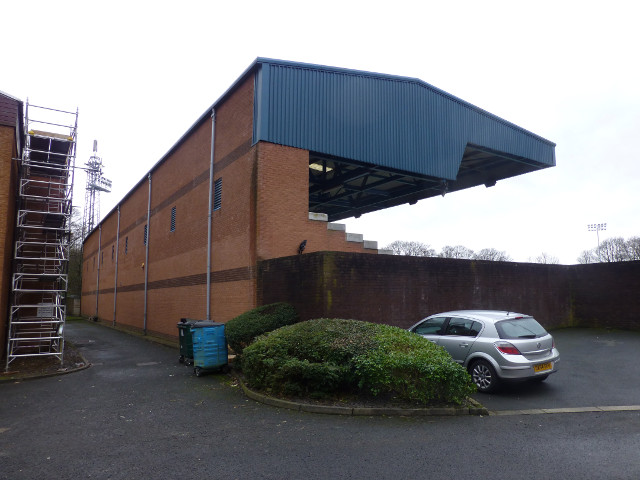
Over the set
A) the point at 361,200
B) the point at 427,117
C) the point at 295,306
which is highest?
the point at 427,117

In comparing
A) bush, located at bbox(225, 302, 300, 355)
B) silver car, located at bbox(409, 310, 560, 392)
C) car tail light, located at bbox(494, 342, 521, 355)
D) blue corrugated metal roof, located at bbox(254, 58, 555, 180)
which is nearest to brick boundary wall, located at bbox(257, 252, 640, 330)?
bush, located at bbox(225, 302, 300, 355)

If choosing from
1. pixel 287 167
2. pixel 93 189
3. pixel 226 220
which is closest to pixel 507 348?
pixel 287 167

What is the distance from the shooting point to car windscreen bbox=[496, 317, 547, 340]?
25.9ft

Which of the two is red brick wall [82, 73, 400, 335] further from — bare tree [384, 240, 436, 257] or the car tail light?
bare tree [384, 240, 436, 257]

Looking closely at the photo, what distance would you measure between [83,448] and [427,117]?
49.1ft

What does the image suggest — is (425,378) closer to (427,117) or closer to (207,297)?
(207,297)

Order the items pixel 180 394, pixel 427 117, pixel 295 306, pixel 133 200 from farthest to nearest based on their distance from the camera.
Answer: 1. pixel 133 200
2. pixel 427 117
3. pixel 295 306
4. pixel 180 394

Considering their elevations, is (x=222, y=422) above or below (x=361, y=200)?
below

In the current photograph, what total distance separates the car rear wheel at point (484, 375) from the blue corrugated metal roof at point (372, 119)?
27.0 feet

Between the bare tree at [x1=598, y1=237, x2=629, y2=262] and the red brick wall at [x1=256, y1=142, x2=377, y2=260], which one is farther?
the bare tree at [x1=598, y1=237, x2=629, y2=262]

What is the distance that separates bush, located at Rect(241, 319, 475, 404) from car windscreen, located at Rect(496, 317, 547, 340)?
1361 millimetres

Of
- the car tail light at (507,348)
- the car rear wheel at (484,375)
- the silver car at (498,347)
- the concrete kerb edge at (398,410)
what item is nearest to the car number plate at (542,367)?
the silver car at (498,347)

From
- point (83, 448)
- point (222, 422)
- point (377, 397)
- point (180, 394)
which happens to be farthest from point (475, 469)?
point (180, 394)

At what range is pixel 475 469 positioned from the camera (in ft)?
14.8
